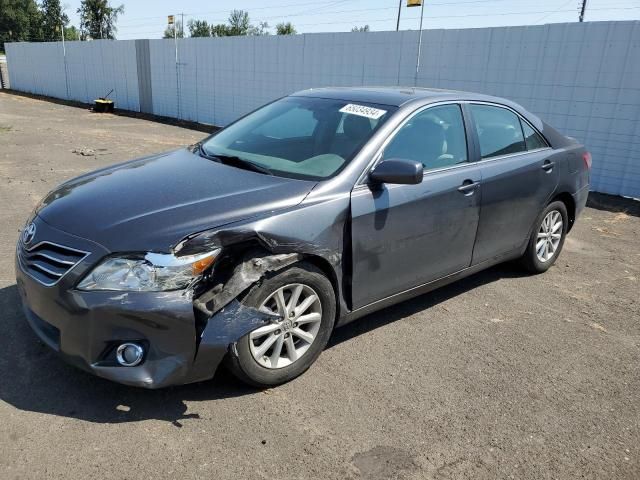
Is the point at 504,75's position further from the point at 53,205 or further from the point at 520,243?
the point at 53,205

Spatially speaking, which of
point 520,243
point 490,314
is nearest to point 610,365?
point 490,314

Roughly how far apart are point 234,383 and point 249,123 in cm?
214

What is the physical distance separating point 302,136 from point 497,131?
1.72m

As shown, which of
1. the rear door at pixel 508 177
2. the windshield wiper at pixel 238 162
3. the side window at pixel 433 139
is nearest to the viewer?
the windshield wiper at pixel 238 162

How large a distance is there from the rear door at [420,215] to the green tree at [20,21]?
93260 mm

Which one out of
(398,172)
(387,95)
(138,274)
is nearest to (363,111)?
(387,95)

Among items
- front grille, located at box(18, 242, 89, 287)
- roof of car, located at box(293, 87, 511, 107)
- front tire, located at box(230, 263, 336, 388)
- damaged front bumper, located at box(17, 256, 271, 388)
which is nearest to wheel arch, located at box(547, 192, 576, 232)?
roof of car, located at box(293, 87, 511, 107)

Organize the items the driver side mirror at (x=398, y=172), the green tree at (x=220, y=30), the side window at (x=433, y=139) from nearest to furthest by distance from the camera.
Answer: the driver side mirror at (x=398, y=172) < the side window at (x=433, y=139) < the green tree at (x=220, y=30)

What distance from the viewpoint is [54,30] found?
7881 cm

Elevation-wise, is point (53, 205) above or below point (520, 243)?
above

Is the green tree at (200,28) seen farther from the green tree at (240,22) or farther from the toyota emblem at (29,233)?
the toyota emblem at (29,233)

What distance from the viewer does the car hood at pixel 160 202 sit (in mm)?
2795

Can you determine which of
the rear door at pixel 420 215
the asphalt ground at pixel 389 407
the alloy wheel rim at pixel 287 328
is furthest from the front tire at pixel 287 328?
the rear door at pixel 420 215

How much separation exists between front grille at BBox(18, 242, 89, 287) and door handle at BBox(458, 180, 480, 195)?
2570 millimetres
